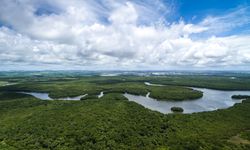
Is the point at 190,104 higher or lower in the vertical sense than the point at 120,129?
lower

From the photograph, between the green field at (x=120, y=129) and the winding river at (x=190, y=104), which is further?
the winding river at (x=190, y=104)

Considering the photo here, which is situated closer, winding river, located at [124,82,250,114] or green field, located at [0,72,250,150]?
green field, located at [0,72,250,150]

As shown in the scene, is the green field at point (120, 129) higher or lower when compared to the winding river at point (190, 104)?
higher

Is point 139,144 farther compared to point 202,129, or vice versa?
point 202,129

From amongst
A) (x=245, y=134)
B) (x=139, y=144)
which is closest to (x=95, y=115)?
(x=139, y=144)

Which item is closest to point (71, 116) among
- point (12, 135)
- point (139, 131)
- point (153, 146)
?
point (12, 135)

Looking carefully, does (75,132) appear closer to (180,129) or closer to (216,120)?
(180,129)

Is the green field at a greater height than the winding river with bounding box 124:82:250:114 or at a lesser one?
greater

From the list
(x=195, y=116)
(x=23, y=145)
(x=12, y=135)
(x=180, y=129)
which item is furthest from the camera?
(x=195, y=116)

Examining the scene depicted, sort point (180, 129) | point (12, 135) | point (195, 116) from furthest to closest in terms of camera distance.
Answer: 1. point (195, 116)
2. point (180, 129)
3. point (12, 135)

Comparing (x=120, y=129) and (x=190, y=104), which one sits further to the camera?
(x=190, y=104)
